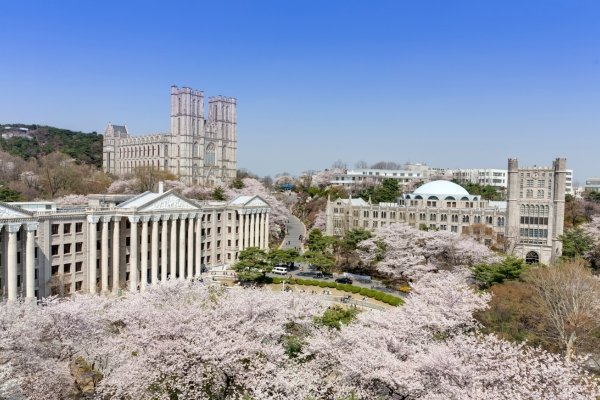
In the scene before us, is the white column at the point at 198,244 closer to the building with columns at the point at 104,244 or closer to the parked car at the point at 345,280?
the building with columns at the point at 104,244

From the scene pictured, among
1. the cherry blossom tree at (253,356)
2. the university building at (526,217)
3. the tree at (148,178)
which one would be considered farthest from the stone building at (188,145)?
the cherry blossom tree at (253,356)

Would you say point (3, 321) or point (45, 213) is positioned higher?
point (45, 213)

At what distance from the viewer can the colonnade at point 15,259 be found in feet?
139

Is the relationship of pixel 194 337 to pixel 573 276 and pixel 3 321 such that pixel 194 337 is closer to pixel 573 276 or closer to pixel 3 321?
pixel 3 321

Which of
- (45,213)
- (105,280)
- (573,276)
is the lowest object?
(105,280)

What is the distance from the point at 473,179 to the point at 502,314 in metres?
160

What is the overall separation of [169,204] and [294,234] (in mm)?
47986

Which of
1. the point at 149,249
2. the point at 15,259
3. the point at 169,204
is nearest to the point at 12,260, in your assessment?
the point at 15,259

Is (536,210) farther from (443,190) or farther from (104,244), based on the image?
(104,244)

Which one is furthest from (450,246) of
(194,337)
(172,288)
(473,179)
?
(473,179)

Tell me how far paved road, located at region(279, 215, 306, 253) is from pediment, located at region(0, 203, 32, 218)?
1840 inches

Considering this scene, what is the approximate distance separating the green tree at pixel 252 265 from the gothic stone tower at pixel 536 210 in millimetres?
36324

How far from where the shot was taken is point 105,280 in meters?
51.8

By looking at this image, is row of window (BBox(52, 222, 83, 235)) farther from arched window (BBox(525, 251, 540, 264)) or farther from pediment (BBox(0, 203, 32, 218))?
arched window (BBox(525, 251, 540, 264))
